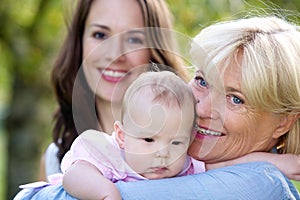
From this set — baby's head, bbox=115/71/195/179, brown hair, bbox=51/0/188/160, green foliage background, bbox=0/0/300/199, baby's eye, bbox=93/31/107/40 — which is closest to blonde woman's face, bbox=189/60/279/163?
baby's head, bbox=115/71/195/179

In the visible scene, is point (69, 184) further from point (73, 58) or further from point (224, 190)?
point (73, 58)

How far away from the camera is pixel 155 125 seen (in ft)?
8.13

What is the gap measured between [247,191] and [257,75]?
1.30 ft

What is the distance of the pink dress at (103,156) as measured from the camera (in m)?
2.54

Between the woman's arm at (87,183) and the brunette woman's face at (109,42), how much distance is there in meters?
1.11

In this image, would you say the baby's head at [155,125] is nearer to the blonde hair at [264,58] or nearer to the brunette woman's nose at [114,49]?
the blonde hair at [264,58]

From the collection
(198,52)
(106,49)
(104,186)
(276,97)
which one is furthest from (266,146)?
(106,49)

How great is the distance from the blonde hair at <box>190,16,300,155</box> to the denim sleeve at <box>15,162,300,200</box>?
0.23m

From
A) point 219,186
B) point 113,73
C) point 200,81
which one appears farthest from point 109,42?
point 219,186

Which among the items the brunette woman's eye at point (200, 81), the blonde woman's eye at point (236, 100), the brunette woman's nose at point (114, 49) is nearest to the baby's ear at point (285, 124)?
the blonde woman's eye at point (236, 100)

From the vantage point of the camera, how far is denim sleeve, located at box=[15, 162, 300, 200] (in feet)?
8.11

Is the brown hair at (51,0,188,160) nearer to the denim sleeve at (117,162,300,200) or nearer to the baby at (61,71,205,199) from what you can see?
the baby at (61,71,205,199)

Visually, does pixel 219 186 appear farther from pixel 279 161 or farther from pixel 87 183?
pixel 87 183

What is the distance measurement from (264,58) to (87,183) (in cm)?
74
